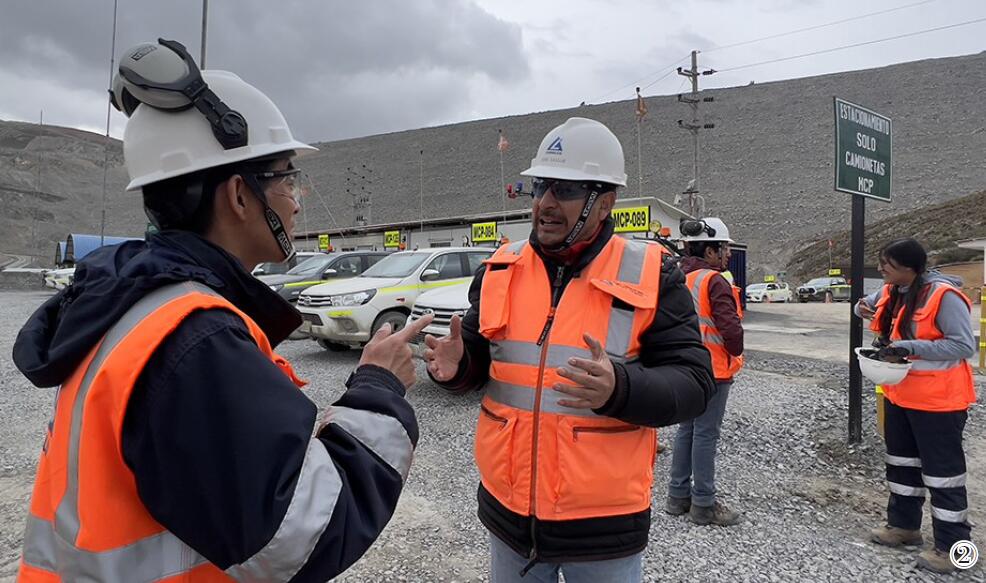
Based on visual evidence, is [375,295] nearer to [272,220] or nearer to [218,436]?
[272,220]

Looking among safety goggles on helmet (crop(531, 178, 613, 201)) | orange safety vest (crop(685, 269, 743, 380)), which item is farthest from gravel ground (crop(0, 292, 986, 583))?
safety goggles on helmet (crop(531, 178, 613, 201))

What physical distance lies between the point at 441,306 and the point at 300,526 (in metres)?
6.29

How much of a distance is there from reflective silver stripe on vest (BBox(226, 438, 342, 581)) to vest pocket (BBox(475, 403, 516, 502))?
1004mm

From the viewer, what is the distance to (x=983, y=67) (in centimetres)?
6706

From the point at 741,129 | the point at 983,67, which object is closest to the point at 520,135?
the point at 741,129

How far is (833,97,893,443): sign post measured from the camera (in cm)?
520

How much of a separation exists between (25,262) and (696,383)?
54985 mm

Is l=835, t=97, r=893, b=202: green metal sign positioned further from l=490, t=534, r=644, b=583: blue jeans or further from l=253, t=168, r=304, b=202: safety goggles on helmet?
l=253, t=168, r=304, b=202: safety goggles on helmet

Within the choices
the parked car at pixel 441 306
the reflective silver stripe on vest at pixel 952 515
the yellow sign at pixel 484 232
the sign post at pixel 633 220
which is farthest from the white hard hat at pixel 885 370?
the yellow sign at pixel 484 232

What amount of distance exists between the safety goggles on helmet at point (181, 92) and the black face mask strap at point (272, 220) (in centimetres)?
8

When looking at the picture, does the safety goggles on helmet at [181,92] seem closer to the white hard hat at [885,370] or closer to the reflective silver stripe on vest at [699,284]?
the reflective silver stripe on vest at [699,284]

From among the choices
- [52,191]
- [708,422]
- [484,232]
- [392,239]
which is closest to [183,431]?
[708,422]

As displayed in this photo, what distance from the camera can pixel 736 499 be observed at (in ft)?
14.2

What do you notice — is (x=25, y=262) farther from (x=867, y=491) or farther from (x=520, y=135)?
(x=520, y=135)
